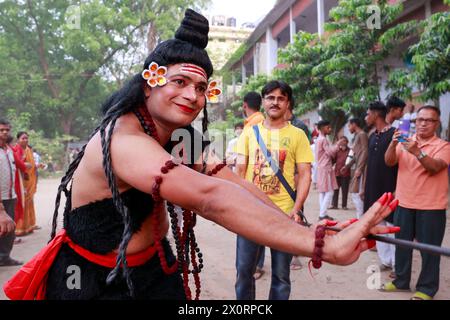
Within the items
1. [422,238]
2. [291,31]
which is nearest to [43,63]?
[291,31]

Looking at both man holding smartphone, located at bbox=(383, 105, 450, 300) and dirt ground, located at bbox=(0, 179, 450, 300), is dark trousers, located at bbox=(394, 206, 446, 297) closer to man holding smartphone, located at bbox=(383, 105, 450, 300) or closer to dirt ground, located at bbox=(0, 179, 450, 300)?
man holding smartphone, located at bbox=(383, 105, 450, 300)

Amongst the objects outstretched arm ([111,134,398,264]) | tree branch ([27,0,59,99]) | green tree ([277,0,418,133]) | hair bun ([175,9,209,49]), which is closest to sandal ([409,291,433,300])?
outstretched arm ([111,134,398,264])

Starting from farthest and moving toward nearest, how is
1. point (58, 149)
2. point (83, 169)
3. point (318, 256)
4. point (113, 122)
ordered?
point (58, 149)
point (83, 169)
point (113, 122)
point (318, 256)

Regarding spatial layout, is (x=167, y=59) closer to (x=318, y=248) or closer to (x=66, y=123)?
(x=318, y=248)

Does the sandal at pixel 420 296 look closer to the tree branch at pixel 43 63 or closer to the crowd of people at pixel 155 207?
the crowd of people at pixel 155 207

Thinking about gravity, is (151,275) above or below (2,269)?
above

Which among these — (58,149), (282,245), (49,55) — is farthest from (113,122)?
(49,55)

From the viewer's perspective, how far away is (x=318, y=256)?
3.80 feet

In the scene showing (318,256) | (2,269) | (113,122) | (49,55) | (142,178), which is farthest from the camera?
(49,55)

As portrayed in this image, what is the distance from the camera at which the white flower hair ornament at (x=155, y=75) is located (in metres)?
1.66

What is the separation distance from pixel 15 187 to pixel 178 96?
5.27m

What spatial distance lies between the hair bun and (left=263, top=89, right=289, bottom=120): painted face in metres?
1.56
